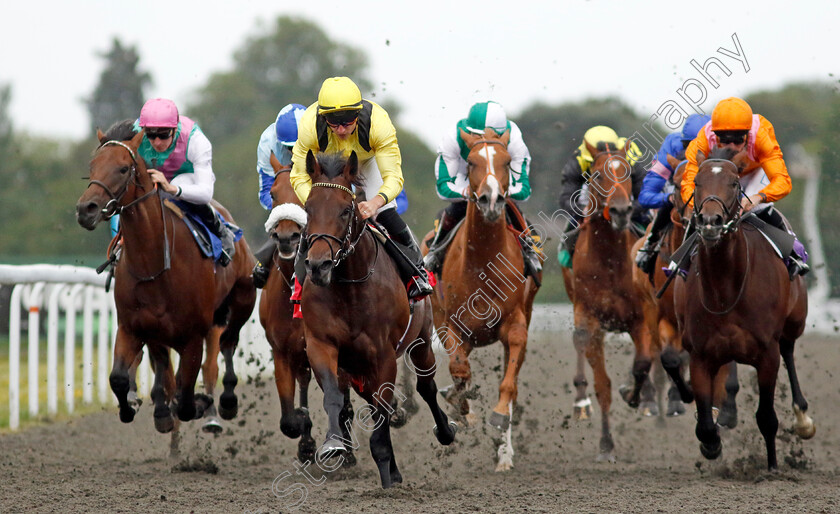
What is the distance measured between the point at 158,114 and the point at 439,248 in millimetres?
2477

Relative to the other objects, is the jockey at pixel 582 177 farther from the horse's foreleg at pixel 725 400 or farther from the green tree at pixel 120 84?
the green tree at pixel 120 84

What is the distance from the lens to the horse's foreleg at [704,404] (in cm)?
654

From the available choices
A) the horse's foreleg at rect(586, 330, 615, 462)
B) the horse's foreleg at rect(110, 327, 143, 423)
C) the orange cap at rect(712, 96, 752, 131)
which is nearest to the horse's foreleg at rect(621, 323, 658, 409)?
the horse's foreleg at rect(586, 330, 615, 462)

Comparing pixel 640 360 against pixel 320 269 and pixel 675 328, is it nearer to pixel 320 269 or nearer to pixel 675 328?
pixel 675 328

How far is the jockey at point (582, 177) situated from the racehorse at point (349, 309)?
11.9 ft

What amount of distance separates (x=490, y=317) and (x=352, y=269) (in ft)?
7.26

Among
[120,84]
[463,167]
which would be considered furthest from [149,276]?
[120,84]

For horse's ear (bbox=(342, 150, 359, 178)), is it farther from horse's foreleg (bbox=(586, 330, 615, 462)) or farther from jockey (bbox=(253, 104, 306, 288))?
horse's foreleg (bbox=(586, 330, 615, 462))

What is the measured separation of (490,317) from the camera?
25.3ft

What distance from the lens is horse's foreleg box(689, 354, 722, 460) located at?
21.4 ft

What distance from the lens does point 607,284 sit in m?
8.98

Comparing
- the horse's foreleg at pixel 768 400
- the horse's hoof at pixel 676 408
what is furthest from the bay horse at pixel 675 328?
the horse's foreleg at pixel 768 400

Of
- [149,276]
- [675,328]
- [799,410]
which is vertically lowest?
[799,410]

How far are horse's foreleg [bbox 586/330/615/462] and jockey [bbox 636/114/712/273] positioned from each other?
0.97 metres
